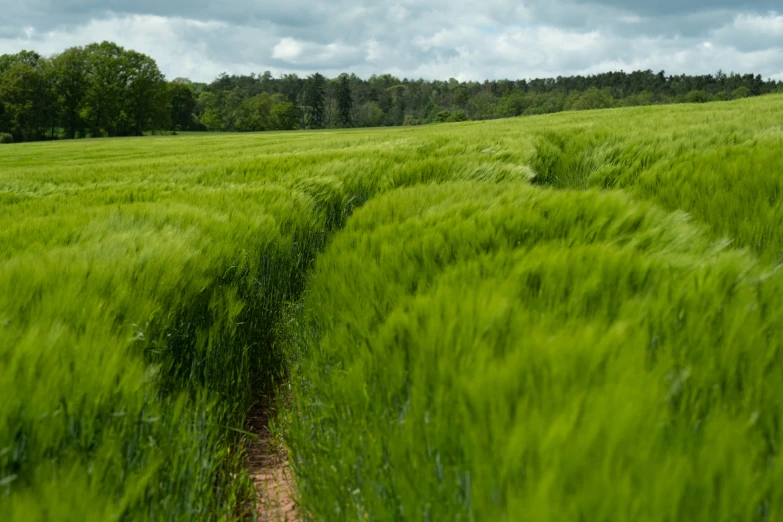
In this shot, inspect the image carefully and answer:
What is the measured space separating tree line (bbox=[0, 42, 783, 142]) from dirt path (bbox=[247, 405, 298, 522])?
229 feet

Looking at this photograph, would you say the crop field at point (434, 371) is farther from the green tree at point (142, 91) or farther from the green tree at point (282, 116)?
the green tree at point (282, 116)

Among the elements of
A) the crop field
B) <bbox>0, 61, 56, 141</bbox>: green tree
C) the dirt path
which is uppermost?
<bbox>0, 61, 56, 141</bbox>: green tree

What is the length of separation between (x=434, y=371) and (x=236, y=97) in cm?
12110

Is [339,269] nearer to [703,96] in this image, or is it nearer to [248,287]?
[248,287]

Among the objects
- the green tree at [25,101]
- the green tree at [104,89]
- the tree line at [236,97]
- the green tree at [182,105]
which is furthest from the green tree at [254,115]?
the green tree at [25,101]

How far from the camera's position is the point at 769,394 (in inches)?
33.3

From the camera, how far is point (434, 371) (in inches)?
39.0

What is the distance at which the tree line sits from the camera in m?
63.9

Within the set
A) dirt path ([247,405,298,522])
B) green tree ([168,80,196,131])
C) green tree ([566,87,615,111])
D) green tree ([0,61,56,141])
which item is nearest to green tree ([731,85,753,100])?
green tree ([566,87,615,111])

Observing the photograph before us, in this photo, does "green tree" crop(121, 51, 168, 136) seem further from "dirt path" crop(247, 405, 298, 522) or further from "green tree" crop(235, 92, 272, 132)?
"dirt path" crop(247, 405, 298, 522)

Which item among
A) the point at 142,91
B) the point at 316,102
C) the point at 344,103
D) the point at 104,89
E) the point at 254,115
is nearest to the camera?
the point at 104,89

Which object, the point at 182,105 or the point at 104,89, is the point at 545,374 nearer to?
the point at 104,89

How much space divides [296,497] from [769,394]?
3.72 feet

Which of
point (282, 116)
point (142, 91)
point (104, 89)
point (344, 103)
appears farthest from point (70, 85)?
point (344, 103)
